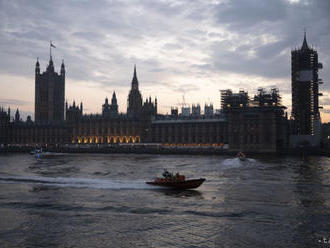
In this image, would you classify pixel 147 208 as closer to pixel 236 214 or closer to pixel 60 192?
pixel 236 214

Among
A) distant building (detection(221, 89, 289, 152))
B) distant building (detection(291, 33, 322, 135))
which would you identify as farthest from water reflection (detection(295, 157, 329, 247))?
distant building (detection(291, 33, 322, 135))

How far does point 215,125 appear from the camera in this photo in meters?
149

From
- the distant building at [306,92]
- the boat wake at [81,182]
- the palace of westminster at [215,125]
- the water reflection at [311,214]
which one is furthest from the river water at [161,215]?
the distant building at [306,92]

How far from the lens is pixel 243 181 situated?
45156 mm

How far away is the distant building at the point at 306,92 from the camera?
18762 centimetres


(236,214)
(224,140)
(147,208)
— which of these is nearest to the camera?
(236,214)

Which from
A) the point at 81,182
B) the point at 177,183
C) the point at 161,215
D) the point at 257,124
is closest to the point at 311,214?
the point at 161,215

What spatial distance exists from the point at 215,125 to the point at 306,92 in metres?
67.0

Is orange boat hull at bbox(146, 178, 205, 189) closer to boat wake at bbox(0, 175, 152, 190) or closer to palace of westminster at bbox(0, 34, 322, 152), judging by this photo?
boat wake at bbox(0, 175, 152, 190)

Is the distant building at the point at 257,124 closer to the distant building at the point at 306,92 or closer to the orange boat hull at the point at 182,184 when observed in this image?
the distant building at the point at 306,92

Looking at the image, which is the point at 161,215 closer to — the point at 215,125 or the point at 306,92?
the point at 215,125

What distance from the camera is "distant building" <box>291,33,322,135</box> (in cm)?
18762

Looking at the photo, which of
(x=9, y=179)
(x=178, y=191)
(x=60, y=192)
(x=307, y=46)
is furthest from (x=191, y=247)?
(x=307, y=46)

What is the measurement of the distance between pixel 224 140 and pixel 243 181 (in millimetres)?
101426
